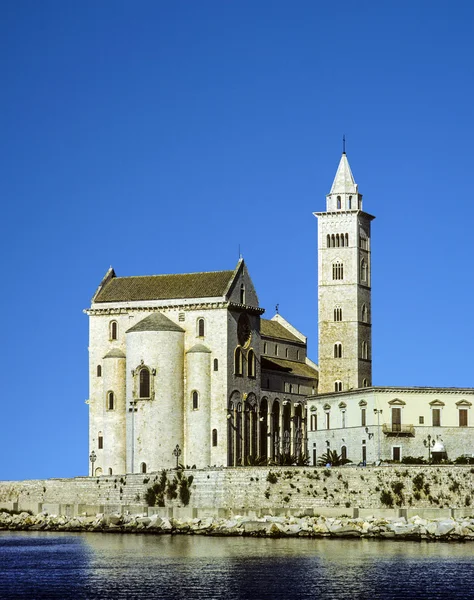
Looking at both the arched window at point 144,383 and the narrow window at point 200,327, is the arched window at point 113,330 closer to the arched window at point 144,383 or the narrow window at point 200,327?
the arched window at point 144,383

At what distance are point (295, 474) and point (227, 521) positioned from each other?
5.63 meters

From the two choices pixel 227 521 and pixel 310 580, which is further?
pixel 227 521

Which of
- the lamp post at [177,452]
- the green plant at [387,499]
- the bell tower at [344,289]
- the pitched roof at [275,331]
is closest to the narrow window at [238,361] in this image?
the lamp post at [177,452]

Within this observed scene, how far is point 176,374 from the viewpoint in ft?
314

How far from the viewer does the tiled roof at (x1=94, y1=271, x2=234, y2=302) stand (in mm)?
97625

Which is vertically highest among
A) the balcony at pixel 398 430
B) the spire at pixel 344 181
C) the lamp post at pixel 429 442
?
the spire at pixel 344 181

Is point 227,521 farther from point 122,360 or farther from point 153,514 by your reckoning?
point 122,360

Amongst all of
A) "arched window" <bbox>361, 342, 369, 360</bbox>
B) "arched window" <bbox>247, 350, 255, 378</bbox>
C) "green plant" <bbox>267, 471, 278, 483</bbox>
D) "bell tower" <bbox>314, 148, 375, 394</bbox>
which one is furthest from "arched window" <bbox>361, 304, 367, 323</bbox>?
"green plant" <bbox>267, 471, 278, 483</bbox>

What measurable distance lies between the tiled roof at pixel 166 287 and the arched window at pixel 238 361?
3.52m

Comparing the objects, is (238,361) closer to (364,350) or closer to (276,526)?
(364,350)

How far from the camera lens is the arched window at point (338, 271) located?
110188mm

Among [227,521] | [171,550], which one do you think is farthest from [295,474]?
[171,550]

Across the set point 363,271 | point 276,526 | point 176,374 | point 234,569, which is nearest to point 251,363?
point 176,374

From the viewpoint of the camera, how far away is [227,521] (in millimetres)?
81000
